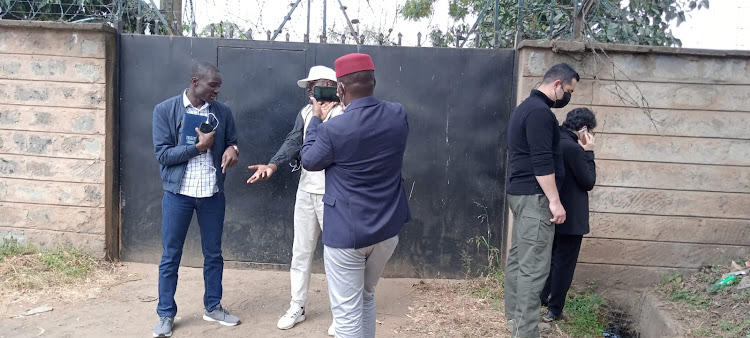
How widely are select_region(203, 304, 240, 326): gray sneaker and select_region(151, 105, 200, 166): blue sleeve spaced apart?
1070 mm

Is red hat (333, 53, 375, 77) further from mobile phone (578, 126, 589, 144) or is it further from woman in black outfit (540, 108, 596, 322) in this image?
mobile phone (578, 126, 589, 144)

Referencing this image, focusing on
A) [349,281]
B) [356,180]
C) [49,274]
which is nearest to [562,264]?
[349,281]

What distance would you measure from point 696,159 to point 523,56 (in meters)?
1.60

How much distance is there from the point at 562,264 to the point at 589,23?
2.07 meters

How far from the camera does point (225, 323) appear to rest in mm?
3977

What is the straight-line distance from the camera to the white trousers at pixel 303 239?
12.9ft

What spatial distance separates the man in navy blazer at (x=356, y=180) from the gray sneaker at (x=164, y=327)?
1.44 metres

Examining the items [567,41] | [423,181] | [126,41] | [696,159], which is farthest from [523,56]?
[126,41]

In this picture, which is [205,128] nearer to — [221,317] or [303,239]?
[303,239]

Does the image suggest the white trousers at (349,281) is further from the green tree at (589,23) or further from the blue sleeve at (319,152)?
the green tree at (589,23)

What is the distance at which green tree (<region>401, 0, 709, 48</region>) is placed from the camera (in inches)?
192

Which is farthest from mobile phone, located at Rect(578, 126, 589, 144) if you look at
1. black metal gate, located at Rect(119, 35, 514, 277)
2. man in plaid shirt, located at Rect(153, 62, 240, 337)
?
man in plaid shirt, located at Rect(153, 62, 240, 337)

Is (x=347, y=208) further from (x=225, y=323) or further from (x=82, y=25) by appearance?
(x=82, y=25)

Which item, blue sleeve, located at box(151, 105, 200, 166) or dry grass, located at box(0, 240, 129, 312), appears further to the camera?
dry grass, located at box(0, 240, 129, 312)
